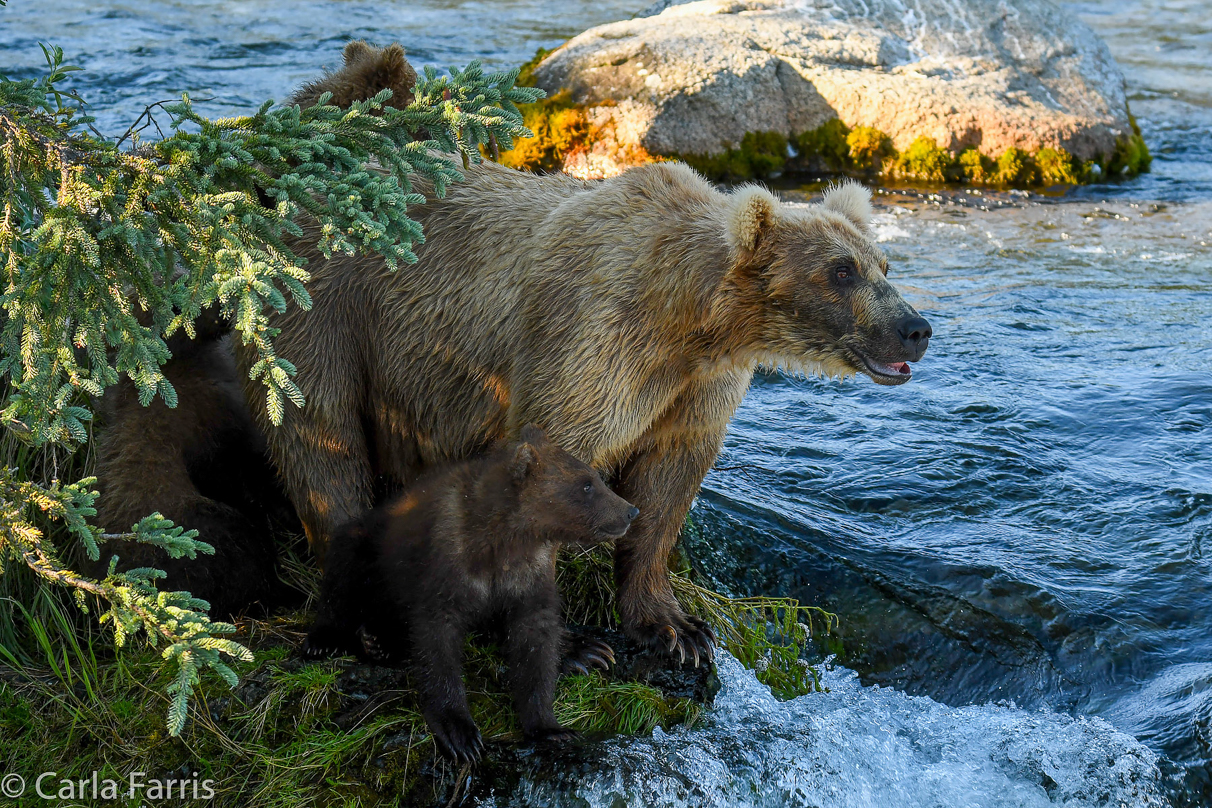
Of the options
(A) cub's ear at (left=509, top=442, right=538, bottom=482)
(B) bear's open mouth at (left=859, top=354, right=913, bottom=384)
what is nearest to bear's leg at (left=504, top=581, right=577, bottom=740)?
(A) cub's ear at (left=509, top=442, right=538, bottom=482)

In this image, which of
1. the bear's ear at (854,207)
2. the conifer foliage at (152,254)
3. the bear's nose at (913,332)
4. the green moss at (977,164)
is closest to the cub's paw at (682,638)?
the bear's nose at (913,332)

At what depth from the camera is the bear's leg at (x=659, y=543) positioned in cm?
548

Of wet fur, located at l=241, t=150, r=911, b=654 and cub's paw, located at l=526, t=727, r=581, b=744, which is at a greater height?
wet fur, located at l=241, t=150, r=911, b=654

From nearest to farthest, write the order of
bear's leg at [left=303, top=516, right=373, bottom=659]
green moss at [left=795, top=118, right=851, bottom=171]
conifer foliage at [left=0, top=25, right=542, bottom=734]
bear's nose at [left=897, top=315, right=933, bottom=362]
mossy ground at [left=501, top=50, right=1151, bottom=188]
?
conifer foliage at [left=0, top=25, right=542, bottom=734] < bear's nose at [left=897, top=315, right=933, bottom=362] < bear's leg at [left=303, top=516, right=373, bottom=659] < mossy ground at [left=501, top=50, right=1151, bottom=188] < green moss at [left=795, top=118, right=851, bottom=171]

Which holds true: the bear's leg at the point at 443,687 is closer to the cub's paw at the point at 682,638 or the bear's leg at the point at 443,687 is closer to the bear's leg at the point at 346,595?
the bear's leg at the point at 346,595

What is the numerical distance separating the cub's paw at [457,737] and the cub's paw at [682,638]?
1.17 meters

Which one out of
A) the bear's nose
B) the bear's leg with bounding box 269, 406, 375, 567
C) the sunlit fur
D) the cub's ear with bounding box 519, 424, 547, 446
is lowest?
the bear's leg with bounding box 269, 406, 375, 567

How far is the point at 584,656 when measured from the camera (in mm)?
5258

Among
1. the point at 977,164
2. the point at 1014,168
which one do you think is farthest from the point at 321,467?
the point at 1014,168

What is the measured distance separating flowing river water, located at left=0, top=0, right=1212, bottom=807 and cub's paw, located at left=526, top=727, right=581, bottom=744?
0.61ft

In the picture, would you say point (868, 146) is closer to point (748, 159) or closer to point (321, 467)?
point (748, 159)

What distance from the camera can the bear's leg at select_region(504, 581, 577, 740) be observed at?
15.5ft

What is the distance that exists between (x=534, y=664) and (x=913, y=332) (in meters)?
2.12

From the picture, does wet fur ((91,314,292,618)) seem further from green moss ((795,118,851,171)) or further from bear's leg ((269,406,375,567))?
green moss ((795,118,851,171))
